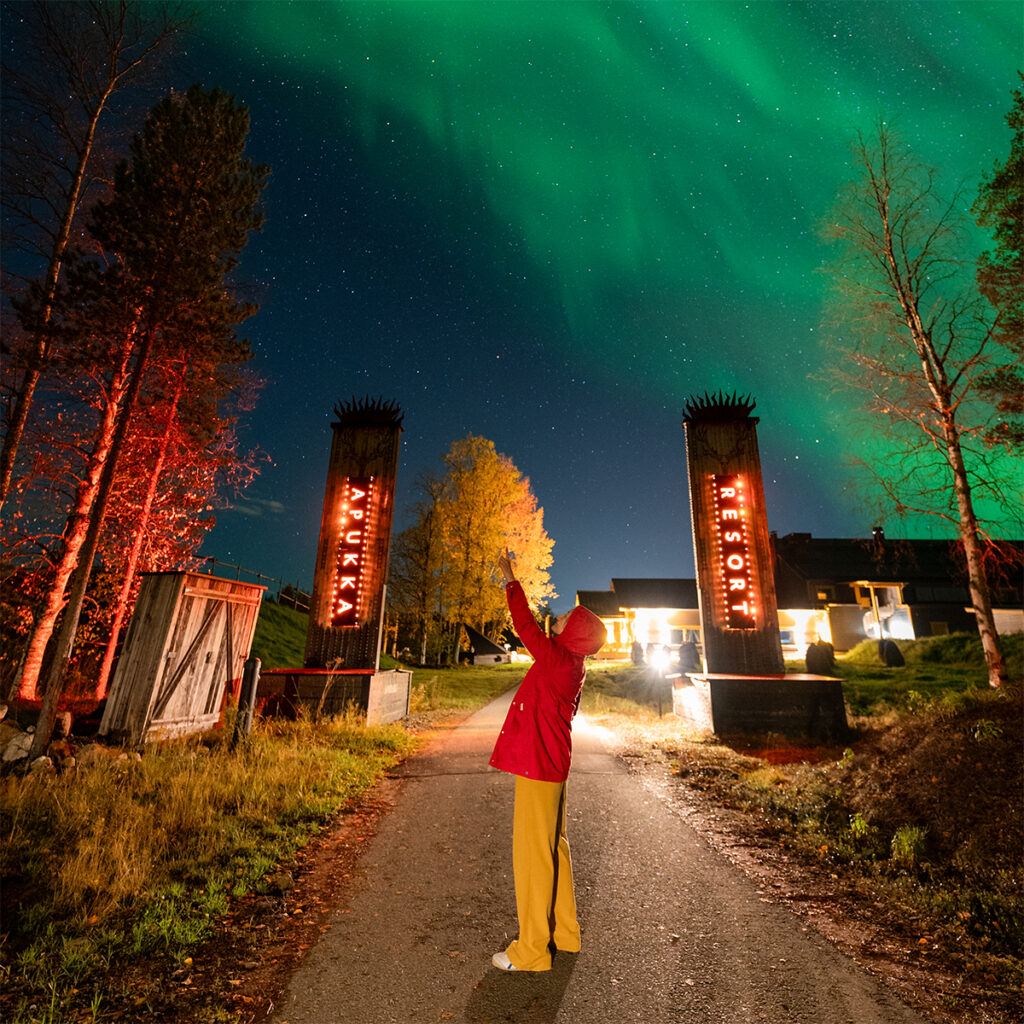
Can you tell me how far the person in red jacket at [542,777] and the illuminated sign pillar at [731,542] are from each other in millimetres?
10216

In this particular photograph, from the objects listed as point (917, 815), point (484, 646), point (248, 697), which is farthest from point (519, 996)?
point (484, 646)

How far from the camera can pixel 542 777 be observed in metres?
3.15

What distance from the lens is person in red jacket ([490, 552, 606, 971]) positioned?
3.11m

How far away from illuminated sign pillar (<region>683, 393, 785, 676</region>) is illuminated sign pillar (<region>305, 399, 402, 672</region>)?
8.33 meters

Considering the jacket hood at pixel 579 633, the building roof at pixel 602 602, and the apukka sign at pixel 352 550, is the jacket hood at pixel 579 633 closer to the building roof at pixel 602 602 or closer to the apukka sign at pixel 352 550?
the apukka sign at pixel 352 550

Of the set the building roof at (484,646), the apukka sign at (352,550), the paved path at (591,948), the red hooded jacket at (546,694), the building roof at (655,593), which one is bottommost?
the paved path at (591,948)

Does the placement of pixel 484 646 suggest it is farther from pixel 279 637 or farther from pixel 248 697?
pixel 248 697

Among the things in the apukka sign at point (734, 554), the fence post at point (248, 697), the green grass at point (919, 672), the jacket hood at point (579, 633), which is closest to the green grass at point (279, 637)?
the fence post at point (248, 697)

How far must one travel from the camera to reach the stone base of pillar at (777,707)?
10.6m

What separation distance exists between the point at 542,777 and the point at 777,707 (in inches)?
394

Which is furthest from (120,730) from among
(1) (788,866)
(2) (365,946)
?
(1) (788,866)

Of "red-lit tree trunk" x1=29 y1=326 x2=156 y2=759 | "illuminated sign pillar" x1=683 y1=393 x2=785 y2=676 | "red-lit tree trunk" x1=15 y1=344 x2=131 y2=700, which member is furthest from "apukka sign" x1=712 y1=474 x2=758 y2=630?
"red-lit tree trunk" x1=15 y1=344 x2=131 y2=700

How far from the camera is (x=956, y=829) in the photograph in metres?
5.00

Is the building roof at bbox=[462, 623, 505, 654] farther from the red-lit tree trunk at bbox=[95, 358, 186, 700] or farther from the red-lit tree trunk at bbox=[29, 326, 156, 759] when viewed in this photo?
the red-lit tree trunk at bbox=[29, 326, 156, 759]
